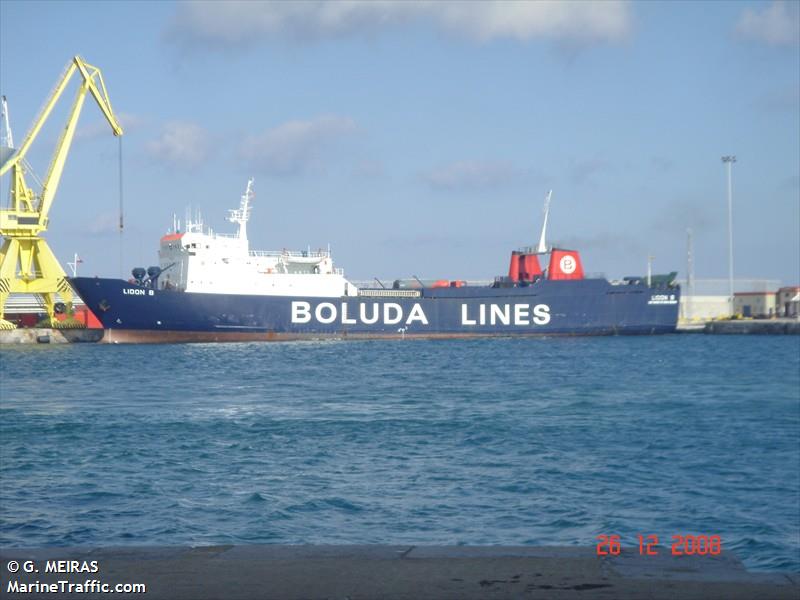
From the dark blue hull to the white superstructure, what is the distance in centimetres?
109

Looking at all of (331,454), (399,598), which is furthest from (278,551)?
(331,454)

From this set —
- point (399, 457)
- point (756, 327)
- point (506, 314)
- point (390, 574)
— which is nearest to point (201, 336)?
point (506, 314)

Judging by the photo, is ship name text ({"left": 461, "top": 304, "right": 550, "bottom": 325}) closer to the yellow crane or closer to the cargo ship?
the cargo ship

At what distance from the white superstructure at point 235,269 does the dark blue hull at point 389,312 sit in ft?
3.58

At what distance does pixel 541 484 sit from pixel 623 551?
611 centimetres

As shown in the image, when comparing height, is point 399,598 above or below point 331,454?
above

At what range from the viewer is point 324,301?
4359 cm

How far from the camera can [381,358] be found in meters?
32.8

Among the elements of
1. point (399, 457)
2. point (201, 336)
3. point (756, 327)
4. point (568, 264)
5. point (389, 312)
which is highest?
point (568, 264)

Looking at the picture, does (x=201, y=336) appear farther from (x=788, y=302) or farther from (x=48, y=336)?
(x=788, y=302)

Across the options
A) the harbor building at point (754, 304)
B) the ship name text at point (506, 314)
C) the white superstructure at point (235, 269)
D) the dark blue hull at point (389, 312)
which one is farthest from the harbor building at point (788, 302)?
the white superstructure at point (235, 269)

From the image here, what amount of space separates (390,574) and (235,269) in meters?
39.2

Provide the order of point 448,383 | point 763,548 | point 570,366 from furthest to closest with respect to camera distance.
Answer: point 570,366 < point 448,383 < point 763,548

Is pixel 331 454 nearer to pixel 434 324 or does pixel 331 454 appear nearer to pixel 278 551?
pixel 278 551
